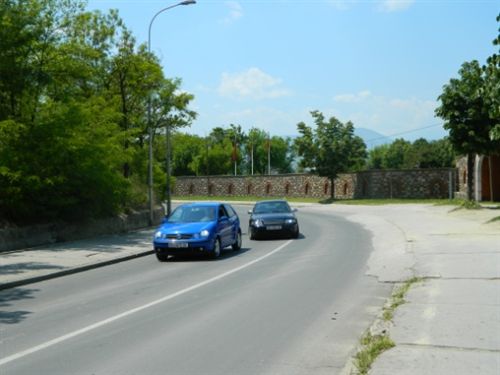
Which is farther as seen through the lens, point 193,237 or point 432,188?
point 432,188

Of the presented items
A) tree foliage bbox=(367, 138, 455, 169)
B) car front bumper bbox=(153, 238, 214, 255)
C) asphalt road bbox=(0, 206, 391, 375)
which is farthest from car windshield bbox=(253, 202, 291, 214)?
Answer: tree foliage bbox=(367, 138, 455, 169)

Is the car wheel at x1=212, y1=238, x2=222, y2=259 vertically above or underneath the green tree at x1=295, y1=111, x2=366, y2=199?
underneath

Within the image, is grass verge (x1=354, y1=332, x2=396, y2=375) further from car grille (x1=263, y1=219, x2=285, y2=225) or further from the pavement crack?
car grille (x1=263, y1=219, x2=285, y2=225)

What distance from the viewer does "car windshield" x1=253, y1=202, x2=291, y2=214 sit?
22875 millimetres

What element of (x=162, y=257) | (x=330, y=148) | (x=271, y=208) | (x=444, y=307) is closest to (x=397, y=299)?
(x=444, y=307)

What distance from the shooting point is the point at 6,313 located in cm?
917

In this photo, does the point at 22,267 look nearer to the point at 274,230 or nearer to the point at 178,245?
the point at 178,245

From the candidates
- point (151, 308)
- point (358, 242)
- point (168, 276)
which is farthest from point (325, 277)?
point (358, 242)

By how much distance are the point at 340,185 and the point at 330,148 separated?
239 inches

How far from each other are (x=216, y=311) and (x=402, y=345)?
10.7 feet

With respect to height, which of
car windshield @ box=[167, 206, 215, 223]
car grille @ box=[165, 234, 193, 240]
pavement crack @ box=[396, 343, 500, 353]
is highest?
car windshield @ box=[167, 206, 215, 223]

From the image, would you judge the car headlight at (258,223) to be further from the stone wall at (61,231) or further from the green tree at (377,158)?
the green tree at (377,158)

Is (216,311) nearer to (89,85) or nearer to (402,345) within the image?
(402,345)

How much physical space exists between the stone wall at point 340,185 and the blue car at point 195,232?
116ft
